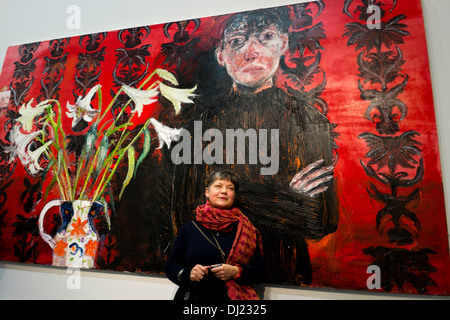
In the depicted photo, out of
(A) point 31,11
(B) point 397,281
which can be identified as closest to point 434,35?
(B) point 397,281

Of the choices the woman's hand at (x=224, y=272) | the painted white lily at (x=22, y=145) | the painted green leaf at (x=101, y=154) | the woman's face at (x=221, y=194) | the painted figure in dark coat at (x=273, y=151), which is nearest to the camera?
the woman's hand at (x=224, y=272)

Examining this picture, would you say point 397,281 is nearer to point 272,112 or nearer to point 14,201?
point 272,112

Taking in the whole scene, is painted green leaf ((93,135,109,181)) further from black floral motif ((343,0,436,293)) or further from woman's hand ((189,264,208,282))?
black floral motif ((343,0,436,293))

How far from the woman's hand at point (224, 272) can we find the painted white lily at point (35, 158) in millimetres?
1379

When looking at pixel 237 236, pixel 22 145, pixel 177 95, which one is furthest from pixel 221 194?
pixel 22 145

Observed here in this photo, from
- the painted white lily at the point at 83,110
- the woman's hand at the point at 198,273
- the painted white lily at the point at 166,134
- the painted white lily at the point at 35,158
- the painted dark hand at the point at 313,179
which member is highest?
the painted white lily at the point at 83,110

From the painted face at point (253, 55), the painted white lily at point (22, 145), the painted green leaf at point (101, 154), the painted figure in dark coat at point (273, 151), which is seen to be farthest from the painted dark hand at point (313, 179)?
the painted white lily at point (22, 145)

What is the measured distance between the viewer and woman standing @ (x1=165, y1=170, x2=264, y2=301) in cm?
109

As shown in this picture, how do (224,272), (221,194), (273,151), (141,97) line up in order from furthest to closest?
(141,97) < (273,151) < (221,194) < (224,272)

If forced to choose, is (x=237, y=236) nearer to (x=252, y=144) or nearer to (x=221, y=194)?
(x=221, y=194)

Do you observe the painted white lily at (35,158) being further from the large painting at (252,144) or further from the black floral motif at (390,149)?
the black floral motif at (390,149)

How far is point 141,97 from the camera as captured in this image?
5.51ft

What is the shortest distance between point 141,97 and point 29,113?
0.85 metres

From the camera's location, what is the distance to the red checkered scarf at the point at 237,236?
1.11 m
